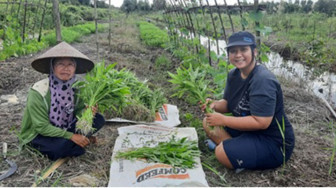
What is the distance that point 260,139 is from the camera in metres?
2.38

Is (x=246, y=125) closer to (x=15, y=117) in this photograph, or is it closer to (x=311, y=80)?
(x=15, y=117)

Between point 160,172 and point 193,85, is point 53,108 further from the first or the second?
point 193,85

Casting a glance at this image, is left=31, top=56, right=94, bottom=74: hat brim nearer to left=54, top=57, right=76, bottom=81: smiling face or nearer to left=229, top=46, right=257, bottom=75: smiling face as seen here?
left=54, top=57, right=76, bottom=81: smiling face

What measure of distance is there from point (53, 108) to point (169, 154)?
40.0 inches

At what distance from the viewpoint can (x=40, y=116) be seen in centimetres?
230

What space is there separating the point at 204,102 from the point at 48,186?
151cm

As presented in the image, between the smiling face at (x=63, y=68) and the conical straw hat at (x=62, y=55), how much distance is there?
63 mm

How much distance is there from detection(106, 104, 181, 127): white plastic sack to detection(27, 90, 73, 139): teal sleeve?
1092mm

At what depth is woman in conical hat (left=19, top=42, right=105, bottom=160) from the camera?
2303 millimetres

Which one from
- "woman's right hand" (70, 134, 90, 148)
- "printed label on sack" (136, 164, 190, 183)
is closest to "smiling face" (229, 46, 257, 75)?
"printed label on sack" (136, 164, 190, 183)

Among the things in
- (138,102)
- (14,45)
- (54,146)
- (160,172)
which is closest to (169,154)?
(160,172)

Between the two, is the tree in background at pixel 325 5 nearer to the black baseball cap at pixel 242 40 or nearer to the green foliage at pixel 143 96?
the green foliage at pixel 143 96

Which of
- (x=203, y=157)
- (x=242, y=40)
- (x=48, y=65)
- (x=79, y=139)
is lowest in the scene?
(x=203, y=157)

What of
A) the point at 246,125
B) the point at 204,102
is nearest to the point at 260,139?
the point at 246,125
